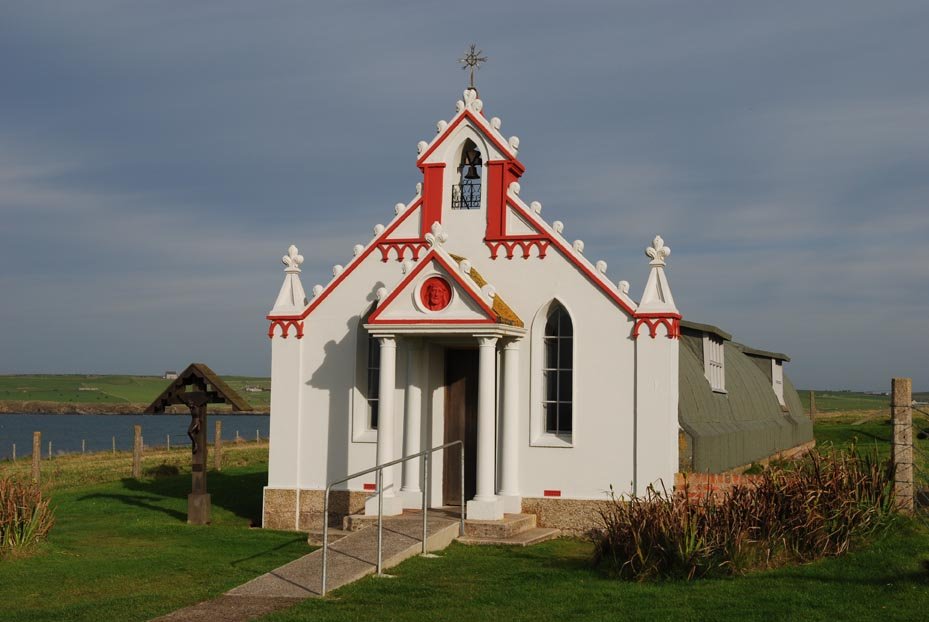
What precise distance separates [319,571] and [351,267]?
24.7ft

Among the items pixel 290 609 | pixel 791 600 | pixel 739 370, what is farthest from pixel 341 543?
pixel 739 370

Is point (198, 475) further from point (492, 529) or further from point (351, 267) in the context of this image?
point (492, 529)

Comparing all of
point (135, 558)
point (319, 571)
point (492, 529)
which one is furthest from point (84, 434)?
point (319, 571)

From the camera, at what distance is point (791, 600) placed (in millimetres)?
10930

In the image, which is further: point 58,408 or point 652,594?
point 58,408

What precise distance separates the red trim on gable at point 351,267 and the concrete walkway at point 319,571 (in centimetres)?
467

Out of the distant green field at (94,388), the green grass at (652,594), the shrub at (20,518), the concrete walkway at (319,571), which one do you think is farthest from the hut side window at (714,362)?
the distant green field at (94,388)

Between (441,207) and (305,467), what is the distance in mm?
5686

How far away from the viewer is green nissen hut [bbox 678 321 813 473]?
19312 mm

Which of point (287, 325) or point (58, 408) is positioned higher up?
point (287, 325)

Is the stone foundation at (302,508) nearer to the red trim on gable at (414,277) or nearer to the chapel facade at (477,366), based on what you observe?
the chapel facade at (477,366)

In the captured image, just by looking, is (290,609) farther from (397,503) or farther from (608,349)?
(608,349)

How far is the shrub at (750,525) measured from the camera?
12.4 m

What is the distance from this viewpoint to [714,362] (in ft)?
79.9
